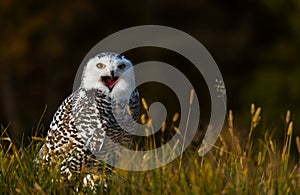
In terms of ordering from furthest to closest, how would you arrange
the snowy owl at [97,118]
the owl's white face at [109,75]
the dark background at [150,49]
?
the dark background at [150,49]
the snowy owl at [97,118]
the owl's white face at [109,75]

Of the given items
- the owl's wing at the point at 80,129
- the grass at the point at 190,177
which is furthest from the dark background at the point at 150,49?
the grass at the point at 190,177

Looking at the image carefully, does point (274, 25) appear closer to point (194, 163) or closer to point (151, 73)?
point (151, 73)

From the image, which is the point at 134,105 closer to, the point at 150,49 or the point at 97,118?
the point at 97,118

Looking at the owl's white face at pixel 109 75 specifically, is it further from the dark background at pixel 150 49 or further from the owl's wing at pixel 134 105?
the dark background at pixel 150 49

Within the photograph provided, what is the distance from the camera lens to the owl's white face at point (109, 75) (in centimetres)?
618

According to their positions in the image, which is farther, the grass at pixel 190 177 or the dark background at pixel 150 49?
the dark background at pixel 150 49

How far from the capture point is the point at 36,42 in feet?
69.2

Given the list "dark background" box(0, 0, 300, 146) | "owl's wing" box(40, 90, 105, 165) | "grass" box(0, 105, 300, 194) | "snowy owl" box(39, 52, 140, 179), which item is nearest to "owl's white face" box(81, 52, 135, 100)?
"snowy owl" box(39, 52, 140, 179)

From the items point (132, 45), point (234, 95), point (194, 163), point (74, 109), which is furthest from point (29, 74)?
point (194, 163)

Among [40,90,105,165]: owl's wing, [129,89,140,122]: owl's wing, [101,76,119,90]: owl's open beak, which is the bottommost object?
[40,90,105,165]: owl's wing

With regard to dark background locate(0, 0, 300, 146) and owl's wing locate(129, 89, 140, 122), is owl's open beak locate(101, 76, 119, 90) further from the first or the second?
dark background locate(0, 0, 300, 146)

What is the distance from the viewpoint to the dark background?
2019 centimetres

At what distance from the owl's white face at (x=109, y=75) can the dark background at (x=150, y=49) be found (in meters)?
12.7

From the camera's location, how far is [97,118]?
641 centimetres
